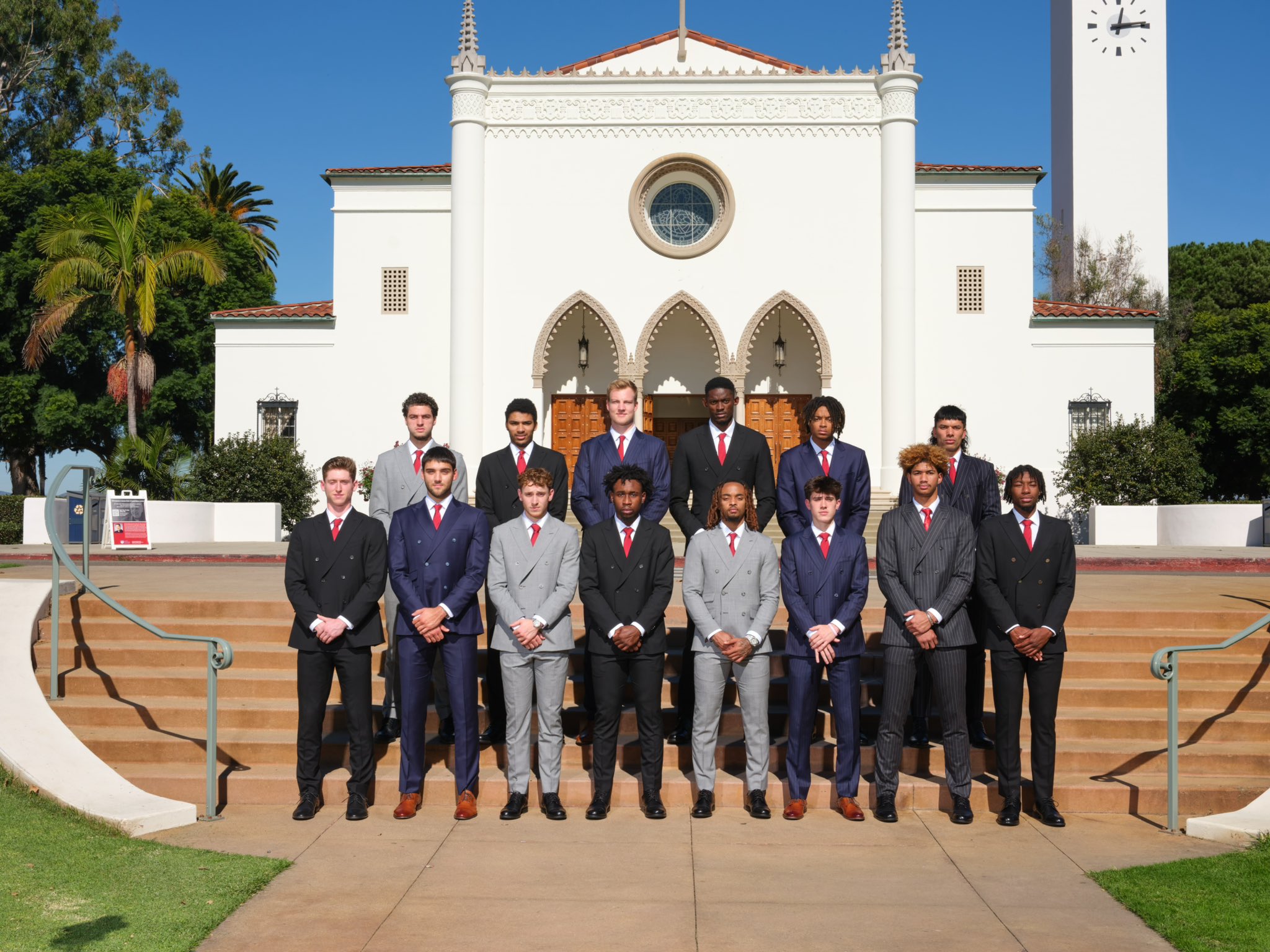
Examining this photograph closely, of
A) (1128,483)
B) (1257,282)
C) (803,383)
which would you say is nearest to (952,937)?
(1128,483)

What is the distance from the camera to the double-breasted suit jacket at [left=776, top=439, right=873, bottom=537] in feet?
25.6

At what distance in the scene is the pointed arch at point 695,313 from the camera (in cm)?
2492

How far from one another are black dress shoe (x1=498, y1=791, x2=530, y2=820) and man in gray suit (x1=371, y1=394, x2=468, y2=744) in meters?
1.11

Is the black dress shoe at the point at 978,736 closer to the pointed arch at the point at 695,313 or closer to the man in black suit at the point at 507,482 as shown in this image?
the man in black suit at the point at 507,482

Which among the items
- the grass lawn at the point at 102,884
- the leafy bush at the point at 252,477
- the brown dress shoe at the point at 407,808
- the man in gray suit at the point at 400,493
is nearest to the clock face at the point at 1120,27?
the leafy bush at the point at 252,477

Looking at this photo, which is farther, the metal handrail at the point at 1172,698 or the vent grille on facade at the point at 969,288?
the vent grille on facade at the point at 969,288

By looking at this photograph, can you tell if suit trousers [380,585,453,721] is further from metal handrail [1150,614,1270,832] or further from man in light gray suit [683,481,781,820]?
metal handrail [1150,614,1270,832]

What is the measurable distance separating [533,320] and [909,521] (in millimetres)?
19077

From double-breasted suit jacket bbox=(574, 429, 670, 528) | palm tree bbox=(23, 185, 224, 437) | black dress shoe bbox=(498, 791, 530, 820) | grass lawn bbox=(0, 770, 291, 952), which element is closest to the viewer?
grass lawn bbox=(0, 770, 291, 952)

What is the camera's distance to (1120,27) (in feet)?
138

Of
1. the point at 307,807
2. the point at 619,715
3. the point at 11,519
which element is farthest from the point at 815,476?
the point at 11,519

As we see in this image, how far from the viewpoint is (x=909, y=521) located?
694 centimetres

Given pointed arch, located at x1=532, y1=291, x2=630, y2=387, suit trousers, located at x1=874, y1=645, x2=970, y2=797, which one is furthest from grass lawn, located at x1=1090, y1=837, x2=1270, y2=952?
pointed arch, located at x1=532, y1=291, x2=630, y2=387

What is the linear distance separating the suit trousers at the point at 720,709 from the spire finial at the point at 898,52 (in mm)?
20876
